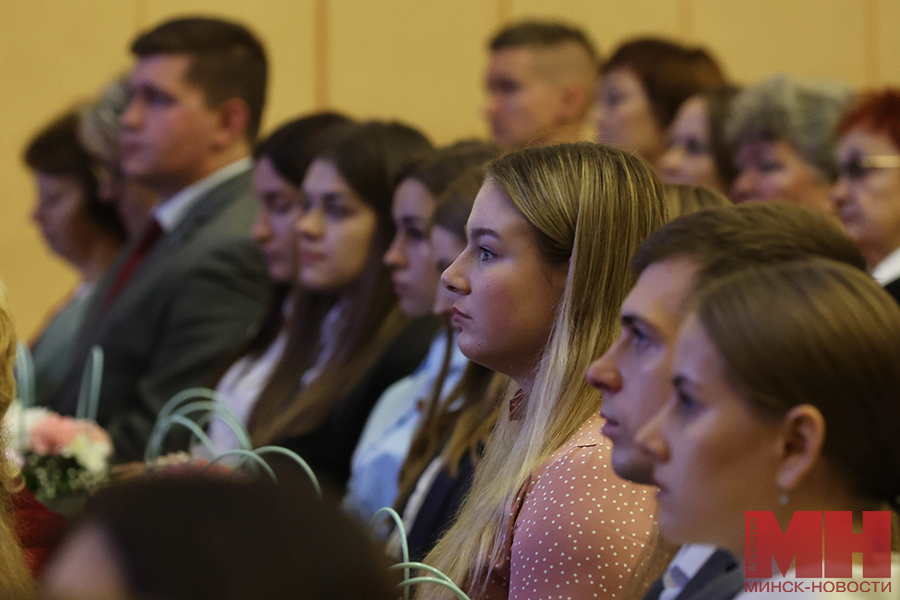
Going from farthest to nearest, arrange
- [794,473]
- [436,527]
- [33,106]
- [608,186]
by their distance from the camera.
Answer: [33,106]
[436,527]
[608,186]
[794,473]

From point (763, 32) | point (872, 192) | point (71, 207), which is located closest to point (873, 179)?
point (872, 192)

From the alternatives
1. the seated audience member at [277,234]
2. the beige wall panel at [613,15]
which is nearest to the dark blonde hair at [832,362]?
the seated audience member at [277,234]

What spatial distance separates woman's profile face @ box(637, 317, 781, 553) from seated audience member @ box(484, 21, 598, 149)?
9.76 feet

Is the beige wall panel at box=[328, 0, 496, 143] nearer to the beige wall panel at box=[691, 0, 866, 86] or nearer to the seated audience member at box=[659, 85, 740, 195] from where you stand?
the beige wall panel at box=[691, 0, 866, 86]

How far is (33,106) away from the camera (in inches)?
193

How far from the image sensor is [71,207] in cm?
422

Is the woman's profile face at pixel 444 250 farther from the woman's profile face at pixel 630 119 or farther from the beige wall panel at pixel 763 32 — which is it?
the beige wall panel at pixel 763 32

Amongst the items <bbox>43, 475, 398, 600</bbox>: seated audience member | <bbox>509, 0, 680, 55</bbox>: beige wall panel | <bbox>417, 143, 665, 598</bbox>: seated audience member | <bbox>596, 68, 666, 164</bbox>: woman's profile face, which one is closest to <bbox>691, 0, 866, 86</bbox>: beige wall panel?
<bbox>509, 0, 680, 55</bbox>: beige wall panel

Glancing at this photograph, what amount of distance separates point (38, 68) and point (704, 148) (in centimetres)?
320

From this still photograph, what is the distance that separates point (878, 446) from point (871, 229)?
191cm

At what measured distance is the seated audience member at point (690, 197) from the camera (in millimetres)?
1602

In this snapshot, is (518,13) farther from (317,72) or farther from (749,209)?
(749,209)

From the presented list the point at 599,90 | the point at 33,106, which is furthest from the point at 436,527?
the point at 33,106

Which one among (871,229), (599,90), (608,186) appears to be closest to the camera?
(608,186)
